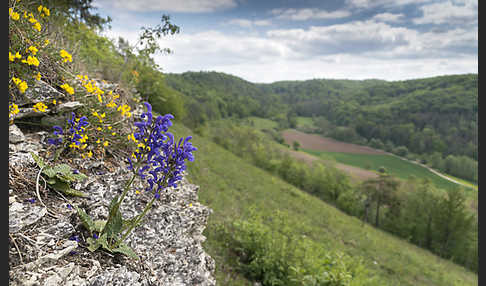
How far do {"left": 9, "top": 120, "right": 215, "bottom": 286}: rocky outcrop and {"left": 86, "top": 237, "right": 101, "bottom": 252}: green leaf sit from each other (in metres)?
0.13

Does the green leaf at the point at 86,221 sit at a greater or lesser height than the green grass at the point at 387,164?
greater

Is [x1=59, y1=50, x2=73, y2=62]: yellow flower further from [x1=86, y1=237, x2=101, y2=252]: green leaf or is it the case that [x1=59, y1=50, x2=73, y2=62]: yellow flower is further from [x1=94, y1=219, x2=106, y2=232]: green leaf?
[x1=86, y1=237, x2=101, y2=252]: green leaf

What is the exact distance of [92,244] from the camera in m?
2.67

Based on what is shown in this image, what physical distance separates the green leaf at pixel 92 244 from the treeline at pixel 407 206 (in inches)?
1861

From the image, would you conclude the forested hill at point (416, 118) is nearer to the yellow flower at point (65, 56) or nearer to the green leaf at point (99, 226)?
the yellow flower at point (65, 56)

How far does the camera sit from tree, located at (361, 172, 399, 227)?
4138cm

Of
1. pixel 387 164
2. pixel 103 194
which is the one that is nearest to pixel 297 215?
pixel 103 194

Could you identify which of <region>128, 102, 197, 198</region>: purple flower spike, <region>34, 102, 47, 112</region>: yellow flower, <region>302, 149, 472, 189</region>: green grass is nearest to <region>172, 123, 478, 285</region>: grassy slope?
<region>128, 102, 197, 198</region>: purple flower spike

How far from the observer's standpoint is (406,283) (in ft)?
45.7

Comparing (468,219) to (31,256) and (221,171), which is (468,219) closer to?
(221,171)

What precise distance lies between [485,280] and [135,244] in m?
5.26

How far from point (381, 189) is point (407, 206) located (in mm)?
6567

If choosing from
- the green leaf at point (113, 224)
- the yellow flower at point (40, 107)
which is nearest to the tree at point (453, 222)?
the green leaf at point (113, 224)

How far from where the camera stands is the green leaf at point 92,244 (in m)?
2.64
